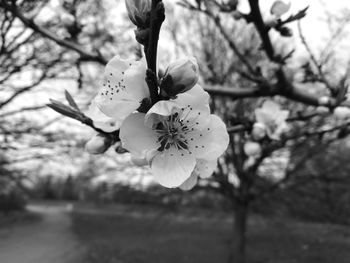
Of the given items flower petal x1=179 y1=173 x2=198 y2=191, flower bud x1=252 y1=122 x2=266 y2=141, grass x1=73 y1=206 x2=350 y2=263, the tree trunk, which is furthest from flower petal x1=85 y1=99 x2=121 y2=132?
grass x1=73 y1=206 x2=350 y2=263

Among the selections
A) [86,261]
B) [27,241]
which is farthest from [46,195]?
[86,261]

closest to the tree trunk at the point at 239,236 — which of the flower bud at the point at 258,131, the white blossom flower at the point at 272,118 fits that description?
the white blossom flower at the point at 272,118

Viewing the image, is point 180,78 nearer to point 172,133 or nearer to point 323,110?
point 172,133

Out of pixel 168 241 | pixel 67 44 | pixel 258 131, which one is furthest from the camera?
pixel 168 241

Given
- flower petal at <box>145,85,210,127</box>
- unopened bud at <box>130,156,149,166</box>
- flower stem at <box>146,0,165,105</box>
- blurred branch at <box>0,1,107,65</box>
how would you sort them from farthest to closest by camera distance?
blurred branch at <box>0,1,107,65</box>, unopened bud at <box>130,156,149,166</box>, flower petal at <box>145,85,210,127</box>, flower stem at <box>146,0,165,105</box>

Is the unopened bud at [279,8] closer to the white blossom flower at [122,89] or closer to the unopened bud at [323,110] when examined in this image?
the unopened bud at [323,110]

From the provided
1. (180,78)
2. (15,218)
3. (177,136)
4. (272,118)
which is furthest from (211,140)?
(15,218)

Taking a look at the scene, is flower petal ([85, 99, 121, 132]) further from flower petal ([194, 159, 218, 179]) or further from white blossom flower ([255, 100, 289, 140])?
white blossom flower ([255, 100, 289, 140])
